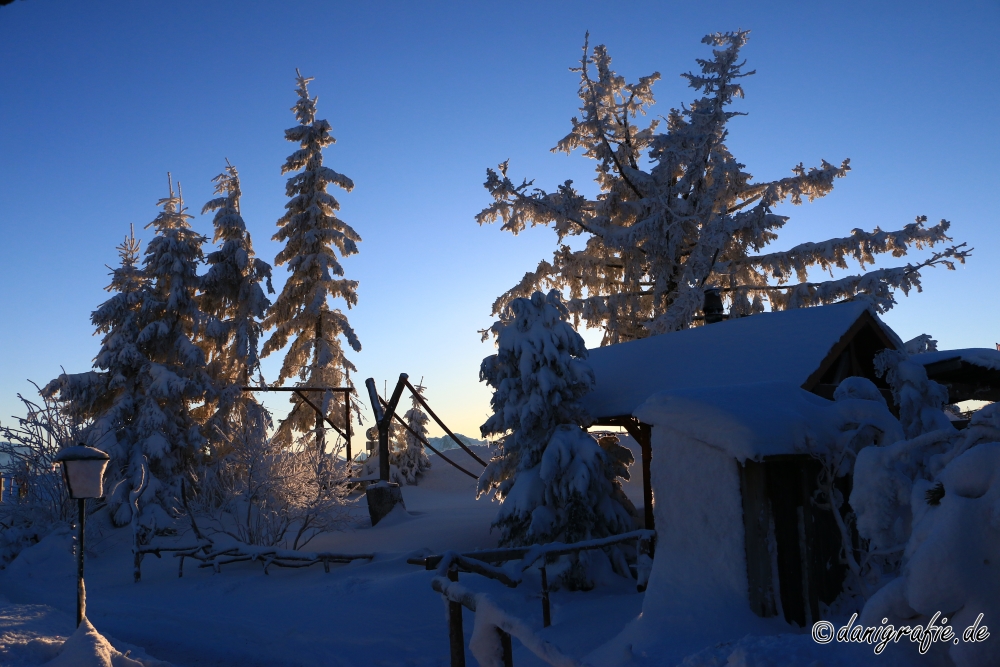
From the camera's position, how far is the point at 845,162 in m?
21.5

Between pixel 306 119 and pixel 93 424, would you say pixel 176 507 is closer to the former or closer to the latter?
pixel 93 424

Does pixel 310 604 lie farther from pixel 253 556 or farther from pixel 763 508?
pixel 763 508

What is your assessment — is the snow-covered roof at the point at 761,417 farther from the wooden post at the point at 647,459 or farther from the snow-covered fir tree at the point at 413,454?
the snow-covered fir tree at the point at 413,454

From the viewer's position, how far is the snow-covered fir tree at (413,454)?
31094mm

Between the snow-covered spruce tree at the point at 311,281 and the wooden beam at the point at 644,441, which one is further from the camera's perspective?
the snow-covered spruce tree at the point at 311,281

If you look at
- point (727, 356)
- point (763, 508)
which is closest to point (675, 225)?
point (727, 356)

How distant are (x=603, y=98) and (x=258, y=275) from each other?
42.7 feet

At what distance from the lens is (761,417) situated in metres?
6.94

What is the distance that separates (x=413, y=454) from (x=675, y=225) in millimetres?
15934

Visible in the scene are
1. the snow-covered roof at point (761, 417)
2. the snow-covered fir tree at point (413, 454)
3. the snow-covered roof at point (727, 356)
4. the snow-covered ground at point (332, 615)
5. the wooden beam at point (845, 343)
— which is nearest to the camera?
the snow-covered ground at point (332, 615)

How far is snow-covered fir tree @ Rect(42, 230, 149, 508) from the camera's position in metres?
18.7

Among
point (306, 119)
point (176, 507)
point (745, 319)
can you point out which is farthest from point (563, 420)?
point (306, 119)

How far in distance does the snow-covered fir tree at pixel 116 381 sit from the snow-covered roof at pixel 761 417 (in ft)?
52.6

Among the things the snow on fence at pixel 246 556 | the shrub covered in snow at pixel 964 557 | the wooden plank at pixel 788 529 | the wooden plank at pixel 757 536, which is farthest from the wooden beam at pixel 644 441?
→ the shrub covered in snow at pixel 964 557
